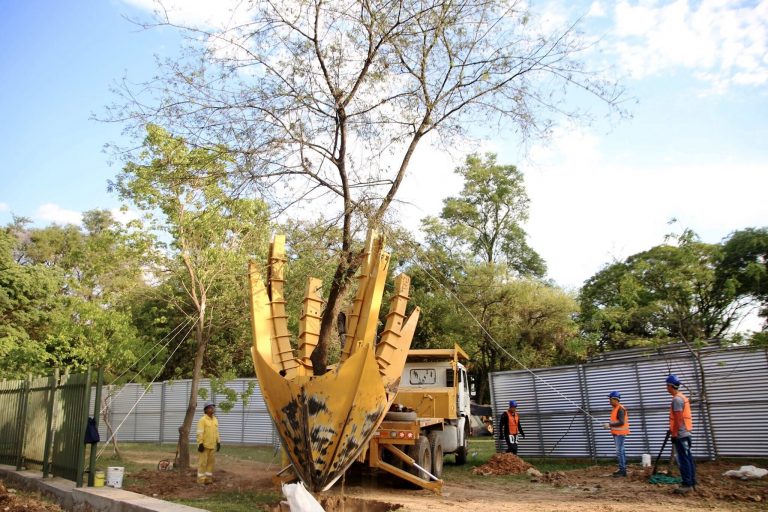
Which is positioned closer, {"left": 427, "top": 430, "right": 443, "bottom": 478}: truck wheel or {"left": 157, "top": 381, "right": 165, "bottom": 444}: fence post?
{"left": 427, "top": 430, "right": 443, "bottom": 478}: truck wheel

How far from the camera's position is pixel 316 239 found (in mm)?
10289

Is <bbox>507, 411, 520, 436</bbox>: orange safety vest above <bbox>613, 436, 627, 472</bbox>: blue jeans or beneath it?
above

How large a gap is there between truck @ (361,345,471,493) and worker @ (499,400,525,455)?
43.7 inches

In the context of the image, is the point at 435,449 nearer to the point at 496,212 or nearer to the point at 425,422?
the point at 425,422

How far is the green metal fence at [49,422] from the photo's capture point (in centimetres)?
992

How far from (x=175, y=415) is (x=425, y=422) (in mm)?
17556

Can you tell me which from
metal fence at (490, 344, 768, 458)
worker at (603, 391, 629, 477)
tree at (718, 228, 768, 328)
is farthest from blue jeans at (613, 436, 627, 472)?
tree at (718, 228, 768, 328)

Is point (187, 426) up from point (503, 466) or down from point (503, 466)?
up

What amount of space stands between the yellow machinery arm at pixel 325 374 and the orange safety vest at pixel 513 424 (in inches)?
320

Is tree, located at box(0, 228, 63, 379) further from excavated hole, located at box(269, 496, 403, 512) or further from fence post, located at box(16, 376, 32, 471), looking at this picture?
excavated hole, located at box(269, 496, 403, 512)

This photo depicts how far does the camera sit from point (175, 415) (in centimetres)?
2661

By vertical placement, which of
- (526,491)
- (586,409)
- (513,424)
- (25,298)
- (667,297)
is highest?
(25,298)

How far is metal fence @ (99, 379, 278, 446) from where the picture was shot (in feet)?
78.6

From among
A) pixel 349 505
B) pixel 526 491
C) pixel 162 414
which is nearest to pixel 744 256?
pixel 526 491
